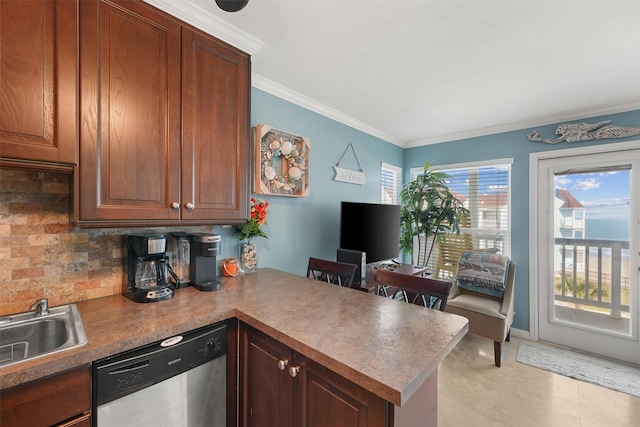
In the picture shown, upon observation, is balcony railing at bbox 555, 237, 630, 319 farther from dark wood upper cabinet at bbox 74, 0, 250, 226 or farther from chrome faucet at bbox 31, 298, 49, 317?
chrome faucet at bbox 31, 298, 49, 317

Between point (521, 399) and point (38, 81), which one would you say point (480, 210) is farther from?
point (38, 81)

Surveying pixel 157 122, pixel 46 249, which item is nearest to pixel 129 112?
pixel 157 122

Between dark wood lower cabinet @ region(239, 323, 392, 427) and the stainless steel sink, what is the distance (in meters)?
0.69

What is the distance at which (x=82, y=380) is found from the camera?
3.11ft

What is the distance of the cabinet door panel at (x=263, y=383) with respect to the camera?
1.15 m

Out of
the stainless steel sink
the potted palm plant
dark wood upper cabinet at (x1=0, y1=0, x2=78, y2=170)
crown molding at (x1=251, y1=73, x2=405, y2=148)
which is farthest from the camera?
the potted palm plant

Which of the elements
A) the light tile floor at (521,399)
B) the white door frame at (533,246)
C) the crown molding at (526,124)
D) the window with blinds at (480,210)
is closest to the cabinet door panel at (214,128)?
the light tile floor at (521,399)

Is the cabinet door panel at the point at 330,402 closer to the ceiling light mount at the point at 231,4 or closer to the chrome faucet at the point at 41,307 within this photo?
the chrome faucet at the point at 41,307

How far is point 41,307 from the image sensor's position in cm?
124

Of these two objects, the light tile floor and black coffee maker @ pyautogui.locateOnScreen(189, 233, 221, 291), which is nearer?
black coffee maker @ pyautogui.locateOnScreen(189, 233, 221, 291)

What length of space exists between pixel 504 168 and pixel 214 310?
361cm

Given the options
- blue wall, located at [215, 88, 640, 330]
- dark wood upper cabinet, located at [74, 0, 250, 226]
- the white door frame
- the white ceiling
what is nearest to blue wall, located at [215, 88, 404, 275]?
blue wall, located at [215, 88, 640, 330]

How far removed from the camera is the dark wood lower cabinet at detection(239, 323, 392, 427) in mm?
890

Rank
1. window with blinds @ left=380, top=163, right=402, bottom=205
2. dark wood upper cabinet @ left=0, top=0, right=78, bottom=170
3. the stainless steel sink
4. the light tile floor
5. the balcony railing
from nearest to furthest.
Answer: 1. dark wood upper cabinet @ left=0, top=0, right=78, bottom=170
2. the stainless steel sink
3. the light tile floor
4. the balcony railing
5. window with blinds @ left=380, top=163, right=402, bottom=205
